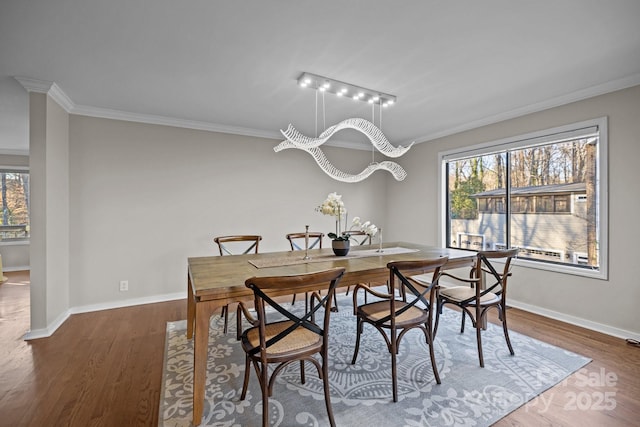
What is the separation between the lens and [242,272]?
213 centimetres

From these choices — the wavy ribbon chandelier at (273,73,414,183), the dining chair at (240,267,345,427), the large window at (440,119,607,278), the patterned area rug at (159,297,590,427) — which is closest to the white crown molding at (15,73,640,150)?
the large window at (440,119,607,278)

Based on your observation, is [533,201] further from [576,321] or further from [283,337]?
[283,337]

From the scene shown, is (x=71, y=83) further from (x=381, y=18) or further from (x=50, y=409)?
(x=381, y=18)

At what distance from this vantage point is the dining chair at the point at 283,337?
1.52m

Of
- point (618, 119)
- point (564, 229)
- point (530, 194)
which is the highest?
point (618, 119)

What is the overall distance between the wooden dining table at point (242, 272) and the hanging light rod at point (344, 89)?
1642 mm

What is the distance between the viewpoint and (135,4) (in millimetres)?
1785

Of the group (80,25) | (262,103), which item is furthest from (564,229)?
(80,25)

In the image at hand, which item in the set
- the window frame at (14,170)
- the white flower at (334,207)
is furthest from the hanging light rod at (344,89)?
the window frame at (14,170)

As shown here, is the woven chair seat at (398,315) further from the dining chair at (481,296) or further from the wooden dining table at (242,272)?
the dining chair at (481,296)

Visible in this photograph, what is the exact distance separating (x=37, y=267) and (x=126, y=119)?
6.43ft

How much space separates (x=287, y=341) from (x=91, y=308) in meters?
3.24

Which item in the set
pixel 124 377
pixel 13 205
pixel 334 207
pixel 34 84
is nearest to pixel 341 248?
pixel 334 207

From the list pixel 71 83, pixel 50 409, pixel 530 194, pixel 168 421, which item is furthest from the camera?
pixel 530 194
